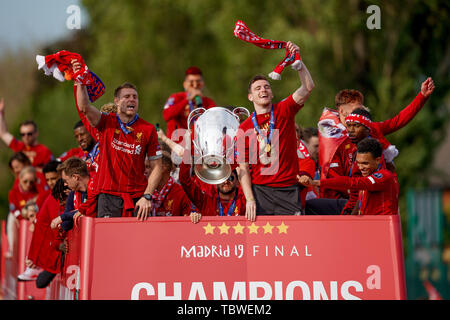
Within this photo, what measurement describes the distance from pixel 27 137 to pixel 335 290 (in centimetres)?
711

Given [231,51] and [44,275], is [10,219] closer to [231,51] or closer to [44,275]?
[44,275]

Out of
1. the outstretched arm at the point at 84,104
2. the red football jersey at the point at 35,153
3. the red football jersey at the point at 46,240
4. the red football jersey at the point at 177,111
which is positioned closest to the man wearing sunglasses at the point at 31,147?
the red football jersey at the point at 35,153

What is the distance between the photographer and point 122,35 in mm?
31906

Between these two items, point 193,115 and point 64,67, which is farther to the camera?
point 193,115

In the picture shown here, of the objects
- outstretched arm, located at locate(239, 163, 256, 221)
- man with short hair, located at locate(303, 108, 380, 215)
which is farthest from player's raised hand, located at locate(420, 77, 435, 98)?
outstretched arm, located at locate(239, 163, 256, 221)

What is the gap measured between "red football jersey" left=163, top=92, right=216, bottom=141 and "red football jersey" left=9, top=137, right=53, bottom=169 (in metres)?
2.29

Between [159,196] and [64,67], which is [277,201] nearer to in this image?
[159,196]

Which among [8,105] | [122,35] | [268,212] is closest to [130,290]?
[268,212]

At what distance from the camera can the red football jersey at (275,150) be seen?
23.9 ft

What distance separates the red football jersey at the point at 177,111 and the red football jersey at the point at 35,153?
2.29m

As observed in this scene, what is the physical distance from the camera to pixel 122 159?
7.59 metres

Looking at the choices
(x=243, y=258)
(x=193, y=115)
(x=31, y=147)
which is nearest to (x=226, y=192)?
(x=193, y=115)

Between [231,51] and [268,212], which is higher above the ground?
[231,51]

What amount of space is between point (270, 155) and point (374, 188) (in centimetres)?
97
